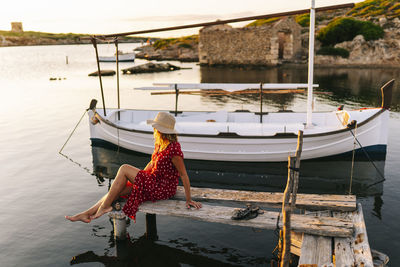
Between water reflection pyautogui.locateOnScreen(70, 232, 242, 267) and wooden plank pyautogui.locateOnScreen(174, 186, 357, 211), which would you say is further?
water reflection pyautogui.locateOnScreen(70, 232, 242, 267)

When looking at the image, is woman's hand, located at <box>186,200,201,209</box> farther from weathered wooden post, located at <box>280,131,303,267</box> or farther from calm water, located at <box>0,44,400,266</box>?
weathered wooden post, located at <box>280,131,303,267</box>

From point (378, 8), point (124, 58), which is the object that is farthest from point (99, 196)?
point (378, 8)

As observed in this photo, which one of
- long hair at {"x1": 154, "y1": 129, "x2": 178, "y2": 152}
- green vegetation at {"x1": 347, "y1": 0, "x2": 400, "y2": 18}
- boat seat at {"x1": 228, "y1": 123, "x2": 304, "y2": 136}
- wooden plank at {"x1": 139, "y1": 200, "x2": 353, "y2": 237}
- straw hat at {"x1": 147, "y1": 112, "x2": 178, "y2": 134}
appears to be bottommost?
wooden plank at {"x1": 139, "y1": 200, "x2": 353, "y2": 237}

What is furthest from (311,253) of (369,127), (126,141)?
(126,141)

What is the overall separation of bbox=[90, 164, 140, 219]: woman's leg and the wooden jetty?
0.35 metres

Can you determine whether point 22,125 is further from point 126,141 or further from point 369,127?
point 369,127

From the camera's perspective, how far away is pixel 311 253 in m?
5.86

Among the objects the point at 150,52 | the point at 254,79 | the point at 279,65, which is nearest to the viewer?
the point at 254,79

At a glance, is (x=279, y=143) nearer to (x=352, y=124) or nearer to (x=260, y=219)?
(x=352, y=124)

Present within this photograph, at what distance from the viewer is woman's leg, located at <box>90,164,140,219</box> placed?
695 centimetres

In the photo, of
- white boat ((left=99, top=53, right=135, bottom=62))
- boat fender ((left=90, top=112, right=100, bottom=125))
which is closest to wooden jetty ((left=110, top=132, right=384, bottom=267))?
boat fender ((left=90, top=112, right=100, bottom=125))

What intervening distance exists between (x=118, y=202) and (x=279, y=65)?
5171 centimetres

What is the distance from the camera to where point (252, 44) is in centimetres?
5725

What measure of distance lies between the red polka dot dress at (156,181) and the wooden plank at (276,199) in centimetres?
48
